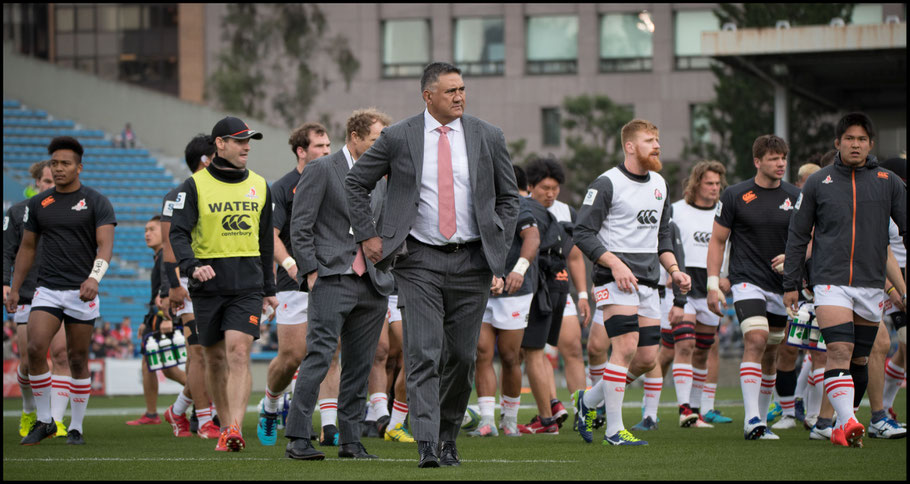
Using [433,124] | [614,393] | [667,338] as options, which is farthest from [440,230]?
[667,338]

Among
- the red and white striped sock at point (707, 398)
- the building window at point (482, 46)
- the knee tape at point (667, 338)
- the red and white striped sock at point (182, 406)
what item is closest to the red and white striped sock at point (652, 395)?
the red and white striped sock at point (707, 398)

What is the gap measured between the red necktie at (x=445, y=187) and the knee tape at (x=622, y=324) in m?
2.31

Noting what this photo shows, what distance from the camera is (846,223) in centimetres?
902

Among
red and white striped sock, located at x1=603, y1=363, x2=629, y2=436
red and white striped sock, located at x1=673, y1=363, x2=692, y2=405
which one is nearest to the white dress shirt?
red and white striped sock, located at x1=603, y1=363, x2=629, y2=436

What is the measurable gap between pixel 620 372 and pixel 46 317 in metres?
4.69

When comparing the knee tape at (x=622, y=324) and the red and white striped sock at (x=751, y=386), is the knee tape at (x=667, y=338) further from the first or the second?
the knee tape at (x=622, y=324)

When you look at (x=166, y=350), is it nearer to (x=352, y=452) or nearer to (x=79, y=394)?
(x=79, y=394)

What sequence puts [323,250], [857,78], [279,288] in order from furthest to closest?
[857,78] < [279,288] < [323,250]

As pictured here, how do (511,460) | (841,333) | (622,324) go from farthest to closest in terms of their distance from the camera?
(622,324) < (841,333) < (511,460)

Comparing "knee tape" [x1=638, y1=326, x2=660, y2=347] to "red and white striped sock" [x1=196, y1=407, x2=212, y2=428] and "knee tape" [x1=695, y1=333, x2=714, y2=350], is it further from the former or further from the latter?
"red and white striped sock" [x1=196, y1=407, x2=212, y2=428]

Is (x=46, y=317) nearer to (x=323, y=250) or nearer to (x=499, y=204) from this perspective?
(x=323, y=250)

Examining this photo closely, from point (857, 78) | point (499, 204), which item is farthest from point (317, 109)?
point (499, 204)

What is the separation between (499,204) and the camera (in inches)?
301

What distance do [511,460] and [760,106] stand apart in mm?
31801
